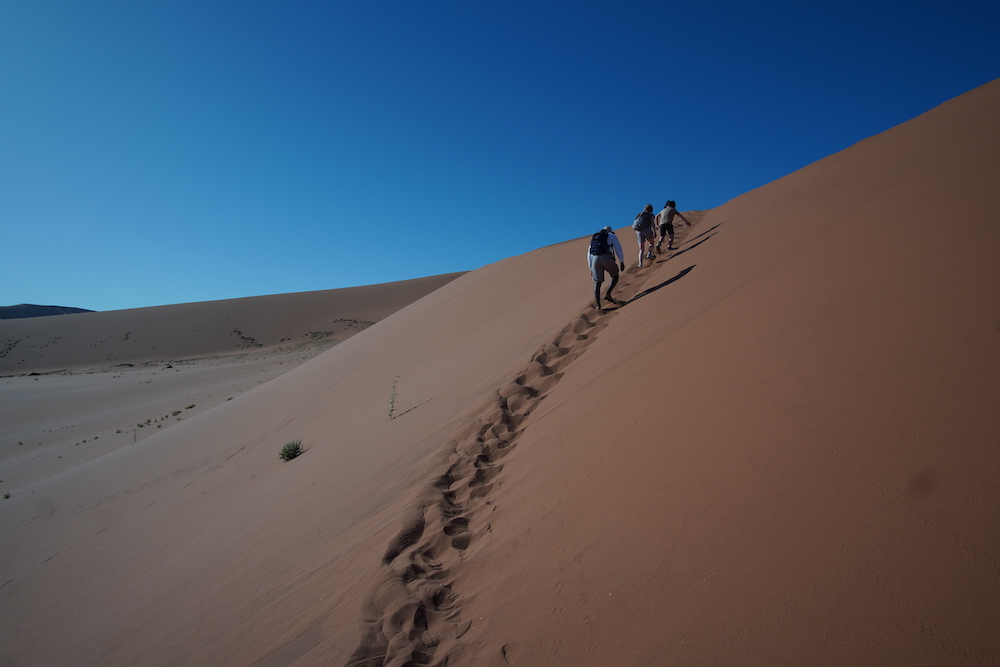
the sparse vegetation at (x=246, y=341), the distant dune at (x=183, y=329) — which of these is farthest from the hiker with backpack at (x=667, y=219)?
the sparse vegetation at (x=246, y=341)

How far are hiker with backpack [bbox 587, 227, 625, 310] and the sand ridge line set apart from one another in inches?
85.8

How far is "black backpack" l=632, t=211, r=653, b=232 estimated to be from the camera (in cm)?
831

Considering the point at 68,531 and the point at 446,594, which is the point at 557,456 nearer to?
the point at 446,594

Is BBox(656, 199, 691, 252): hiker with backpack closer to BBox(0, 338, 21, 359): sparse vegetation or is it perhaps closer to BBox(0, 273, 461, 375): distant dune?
BBox(0, 273, 461, 375): distant dune

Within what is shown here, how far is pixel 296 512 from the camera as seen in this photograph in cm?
416

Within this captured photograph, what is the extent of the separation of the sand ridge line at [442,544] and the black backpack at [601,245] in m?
2.49

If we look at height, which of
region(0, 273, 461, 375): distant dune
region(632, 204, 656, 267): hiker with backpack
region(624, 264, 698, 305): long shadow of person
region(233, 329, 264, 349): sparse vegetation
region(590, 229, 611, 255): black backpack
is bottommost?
region(624, 264, 698, 305): long shadow of person

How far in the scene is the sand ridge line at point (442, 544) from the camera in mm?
2068

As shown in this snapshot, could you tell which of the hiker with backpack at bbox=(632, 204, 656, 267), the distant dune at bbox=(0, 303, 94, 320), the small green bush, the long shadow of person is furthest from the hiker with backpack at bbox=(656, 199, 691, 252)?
the distant dune at bbox=(0, 303, 94, 320)

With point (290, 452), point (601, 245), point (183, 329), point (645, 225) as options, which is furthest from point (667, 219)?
point (183, 329)

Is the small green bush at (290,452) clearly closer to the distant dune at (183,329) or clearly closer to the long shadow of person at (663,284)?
the long shadow of person at (663,284)

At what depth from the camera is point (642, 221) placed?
8.32 metres

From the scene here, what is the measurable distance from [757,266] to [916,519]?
3.50m

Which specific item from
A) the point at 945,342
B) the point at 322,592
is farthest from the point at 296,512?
the point at 945,342
